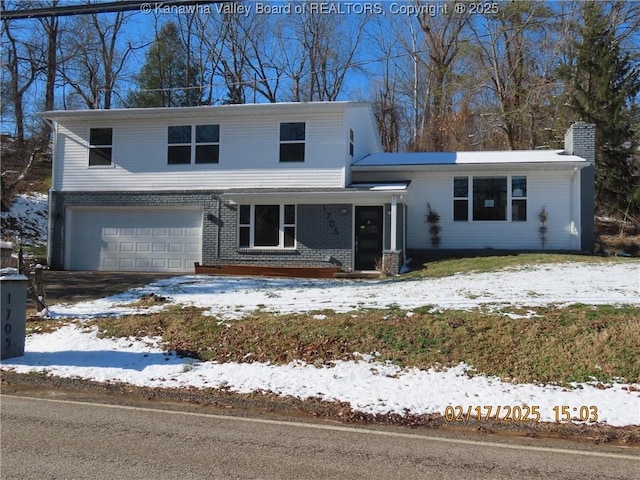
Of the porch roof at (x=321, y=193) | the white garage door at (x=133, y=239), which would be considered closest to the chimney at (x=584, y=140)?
the porch roof at (x=321, y=193)

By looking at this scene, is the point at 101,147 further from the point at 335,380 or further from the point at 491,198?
the point at 335,380

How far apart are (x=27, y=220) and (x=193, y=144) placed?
41.0 feet

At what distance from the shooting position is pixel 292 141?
58.0 feet

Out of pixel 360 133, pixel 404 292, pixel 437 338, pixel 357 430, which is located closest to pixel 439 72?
pixel 360 133

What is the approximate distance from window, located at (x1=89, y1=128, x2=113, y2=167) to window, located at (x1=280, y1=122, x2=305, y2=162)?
628cm

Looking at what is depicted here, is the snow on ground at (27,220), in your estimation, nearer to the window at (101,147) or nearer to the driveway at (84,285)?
the window at (101,147)

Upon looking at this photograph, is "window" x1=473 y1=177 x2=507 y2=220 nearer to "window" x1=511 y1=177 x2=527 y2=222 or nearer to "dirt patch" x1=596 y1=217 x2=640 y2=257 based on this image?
"window" x1=511 y1=177 x2=527 y2=222

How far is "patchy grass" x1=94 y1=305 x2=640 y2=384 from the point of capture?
6770mm

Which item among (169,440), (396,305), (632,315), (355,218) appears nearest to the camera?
(169,440)

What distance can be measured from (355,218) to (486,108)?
19.7m

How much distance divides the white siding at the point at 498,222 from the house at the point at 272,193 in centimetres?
4

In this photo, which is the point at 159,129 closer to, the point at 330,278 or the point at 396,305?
the point at 330,278

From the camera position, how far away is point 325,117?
17.4m

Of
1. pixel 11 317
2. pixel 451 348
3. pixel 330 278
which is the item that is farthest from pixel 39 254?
pixel 451 348
